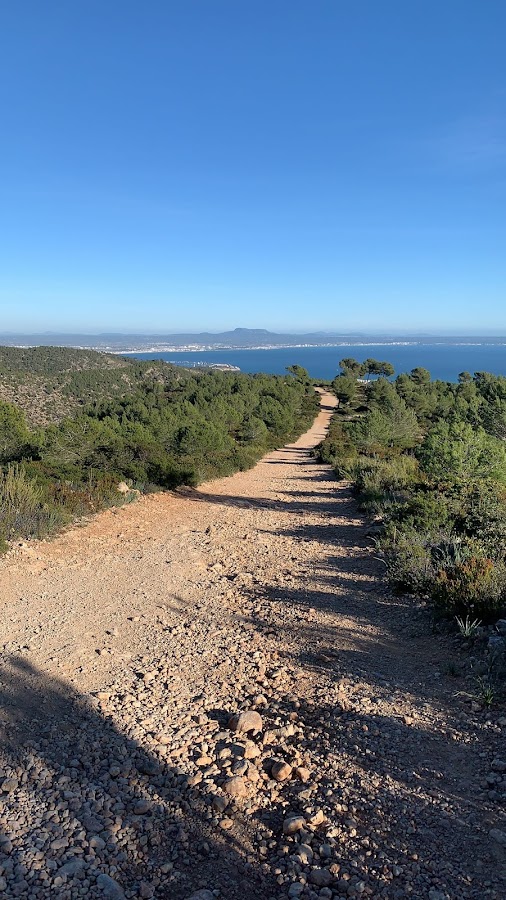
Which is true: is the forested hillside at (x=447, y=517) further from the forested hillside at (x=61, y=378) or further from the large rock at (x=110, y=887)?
the forested hillside at (x=61, y=378)

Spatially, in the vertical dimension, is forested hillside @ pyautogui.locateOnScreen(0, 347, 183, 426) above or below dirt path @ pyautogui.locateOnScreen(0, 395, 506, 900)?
above

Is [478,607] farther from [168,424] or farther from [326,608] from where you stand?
[168,424]

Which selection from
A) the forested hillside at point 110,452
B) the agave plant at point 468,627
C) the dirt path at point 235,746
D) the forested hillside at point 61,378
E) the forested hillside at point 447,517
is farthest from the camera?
the forested hillside at point 61,378

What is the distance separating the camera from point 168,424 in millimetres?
19500

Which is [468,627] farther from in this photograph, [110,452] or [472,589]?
[110,452]

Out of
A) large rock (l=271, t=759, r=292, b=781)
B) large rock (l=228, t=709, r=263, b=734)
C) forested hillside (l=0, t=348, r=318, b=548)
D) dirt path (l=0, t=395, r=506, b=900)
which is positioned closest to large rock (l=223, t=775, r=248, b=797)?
dirt path (l=0, t=395, r=506, b=900)

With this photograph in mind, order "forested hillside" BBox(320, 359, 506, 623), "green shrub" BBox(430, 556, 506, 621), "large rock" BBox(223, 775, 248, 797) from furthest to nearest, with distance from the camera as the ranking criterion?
"forested hillside" BBox(320, 359, 506, 623)
"green shrub" BBox(430, 556, 506, 621)
"large rock" BBox(223, 775, 248, 797)

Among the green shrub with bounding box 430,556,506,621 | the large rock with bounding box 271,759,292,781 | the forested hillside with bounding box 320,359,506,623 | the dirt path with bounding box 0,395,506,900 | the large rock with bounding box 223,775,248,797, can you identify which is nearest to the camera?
the dirt path with bounding box 0,395,506,900

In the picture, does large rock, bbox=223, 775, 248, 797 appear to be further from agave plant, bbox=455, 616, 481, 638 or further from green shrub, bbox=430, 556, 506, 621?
green shrub, bbox=430, 556, 506, 621

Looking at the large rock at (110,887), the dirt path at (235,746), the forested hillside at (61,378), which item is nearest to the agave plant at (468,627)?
the dirt path at (235,746)

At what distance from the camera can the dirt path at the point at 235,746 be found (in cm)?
263

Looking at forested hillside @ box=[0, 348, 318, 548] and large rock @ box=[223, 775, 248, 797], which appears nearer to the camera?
large rock @ box=[223, 775, 248, 797]

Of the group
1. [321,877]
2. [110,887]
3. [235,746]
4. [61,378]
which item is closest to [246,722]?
[235,746]

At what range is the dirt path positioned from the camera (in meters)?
2.63
